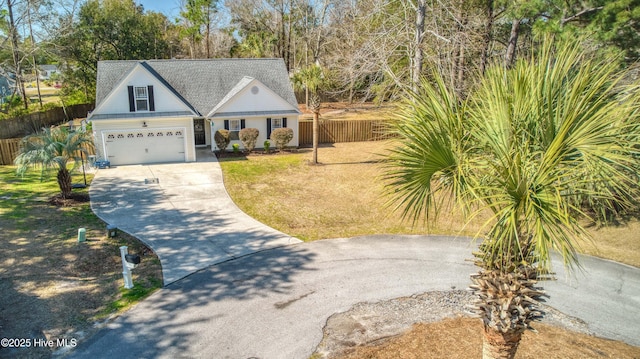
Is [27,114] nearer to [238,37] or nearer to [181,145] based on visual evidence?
[181,145]

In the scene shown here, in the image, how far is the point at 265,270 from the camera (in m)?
11.8

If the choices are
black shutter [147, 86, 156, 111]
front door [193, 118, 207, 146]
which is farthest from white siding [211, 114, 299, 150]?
black shutter [147, 86, 156, 111]

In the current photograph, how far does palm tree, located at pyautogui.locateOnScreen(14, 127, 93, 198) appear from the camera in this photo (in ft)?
50.7

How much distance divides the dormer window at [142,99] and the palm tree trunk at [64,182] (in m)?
7.12

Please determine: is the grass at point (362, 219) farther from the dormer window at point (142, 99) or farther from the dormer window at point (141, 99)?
the dormer window at point (142, 99)

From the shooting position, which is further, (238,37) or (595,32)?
(238,37)

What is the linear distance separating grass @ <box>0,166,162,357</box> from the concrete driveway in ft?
2.16

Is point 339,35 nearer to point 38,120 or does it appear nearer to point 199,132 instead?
point 199,132

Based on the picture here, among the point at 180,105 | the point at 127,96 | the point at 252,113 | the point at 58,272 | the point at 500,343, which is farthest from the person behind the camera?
the point at 252,113

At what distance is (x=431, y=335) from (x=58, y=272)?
31.9ft

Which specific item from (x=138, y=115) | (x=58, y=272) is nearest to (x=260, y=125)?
(x=138, y=115)

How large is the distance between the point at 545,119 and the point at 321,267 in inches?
325

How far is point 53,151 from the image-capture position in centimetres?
1585

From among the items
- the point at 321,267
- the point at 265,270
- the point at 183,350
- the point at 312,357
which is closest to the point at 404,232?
the point at 321,267
